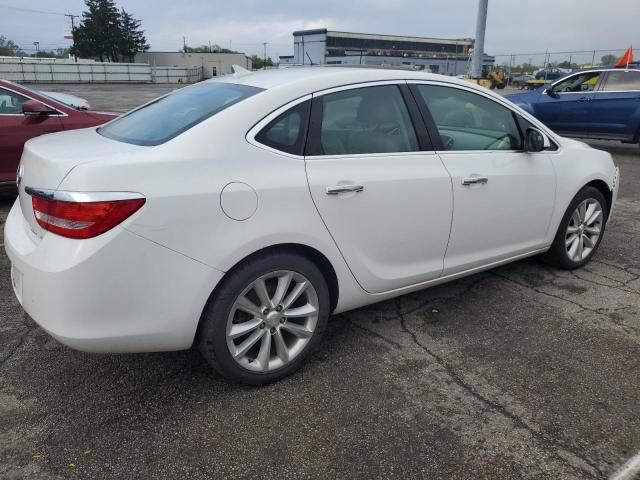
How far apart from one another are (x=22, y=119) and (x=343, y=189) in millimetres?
4823

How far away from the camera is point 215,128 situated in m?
2.53

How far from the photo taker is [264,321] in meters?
2.67

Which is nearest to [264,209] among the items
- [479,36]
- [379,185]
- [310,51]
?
[379,185]

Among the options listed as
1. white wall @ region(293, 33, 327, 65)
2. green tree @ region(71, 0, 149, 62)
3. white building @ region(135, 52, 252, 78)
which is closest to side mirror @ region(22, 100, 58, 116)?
white wall @ region(293, 33, 327, 65)

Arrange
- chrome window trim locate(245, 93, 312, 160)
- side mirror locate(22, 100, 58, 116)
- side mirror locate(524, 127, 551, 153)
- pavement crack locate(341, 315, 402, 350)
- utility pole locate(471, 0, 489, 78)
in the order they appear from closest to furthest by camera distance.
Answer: chrome window trim locate(245, 93, 312, 160) → pavement crack locate(341, 315, 402, 350) → side mirror locate(524, 127, 551, 153) → side mirror locate(22, 100, 58, 116) → utility pole locate(471, 0, 489, 78)

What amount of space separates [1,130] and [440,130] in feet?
16.3

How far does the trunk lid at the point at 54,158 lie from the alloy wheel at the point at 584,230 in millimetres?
3405

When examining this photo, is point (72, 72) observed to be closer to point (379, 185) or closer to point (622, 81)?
point (622, 81)

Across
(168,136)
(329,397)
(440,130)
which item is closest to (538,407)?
(329,397)

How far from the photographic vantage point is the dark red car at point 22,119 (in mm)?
5883

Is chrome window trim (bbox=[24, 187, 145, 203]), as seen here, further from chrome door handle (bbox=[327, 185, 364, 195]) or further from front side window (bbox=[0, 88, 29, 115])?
front side window (bbox=[0, 88, 29, 115])

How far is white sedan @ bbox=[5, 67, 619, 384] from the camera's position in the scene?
7.39ft

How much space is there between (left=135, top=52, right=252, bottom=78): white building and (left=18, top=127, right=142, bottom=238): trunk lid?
67.8 meters

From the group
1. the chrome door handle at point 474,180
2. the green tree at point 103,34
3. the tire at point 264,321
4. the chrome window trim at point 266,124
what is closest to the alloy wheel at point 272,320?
the tire at point 264,321
